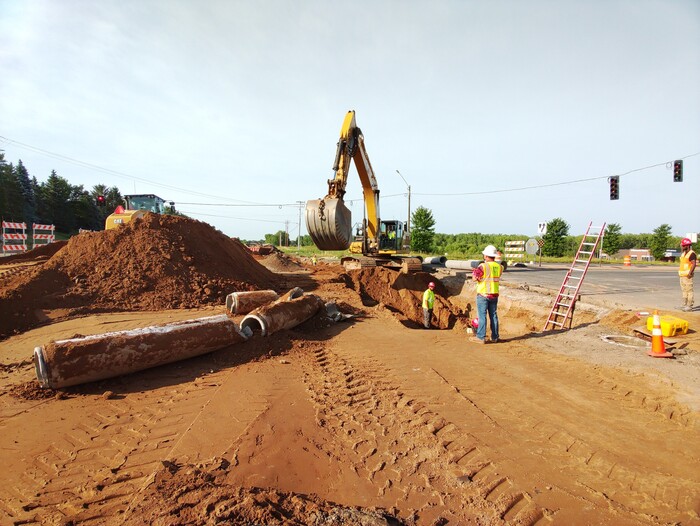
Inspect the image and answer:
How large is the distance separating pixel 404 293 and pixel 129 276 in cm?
942

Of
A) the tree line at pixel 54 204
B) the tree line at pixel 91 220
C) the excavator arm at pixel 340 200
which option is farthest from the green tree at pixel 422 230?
the tree line at pixel 54 204

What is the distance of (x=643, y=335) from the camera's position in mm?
7375

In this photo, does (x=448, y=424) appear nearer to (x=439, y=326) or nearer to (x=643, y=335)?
(x=643, y=335)

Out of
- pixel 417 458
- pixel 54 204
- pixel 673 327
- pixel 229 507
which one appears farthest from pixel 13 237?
pixel 54 204

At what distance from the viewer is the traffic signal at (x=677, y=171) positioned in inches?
835

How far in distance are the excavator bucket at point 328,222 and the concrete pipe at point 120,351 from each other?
454 cm

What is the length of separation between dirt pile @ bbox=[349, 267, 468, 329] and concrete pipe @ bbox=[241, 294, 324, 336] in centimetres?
577

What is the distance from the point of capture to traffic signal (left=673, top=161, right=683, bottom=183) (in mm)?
21203

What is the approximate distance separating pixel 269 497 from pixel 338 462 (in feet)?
2.55

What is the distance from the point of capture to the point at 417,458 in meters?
3.29

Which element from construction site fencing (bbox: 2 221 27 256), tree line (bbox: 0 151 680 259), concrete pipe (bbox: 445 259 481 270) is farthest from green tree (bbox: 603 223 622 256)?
construction site fencing (bbox: 2 221 27 256)

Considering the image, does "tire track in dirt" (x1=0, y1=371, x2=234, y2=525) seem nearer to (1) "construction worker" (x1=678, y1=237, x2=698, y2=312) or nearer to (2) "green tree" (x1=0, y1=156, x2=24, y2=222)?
(1) "construction worker" (x1=678, y1=237, x2=698, y2=312)

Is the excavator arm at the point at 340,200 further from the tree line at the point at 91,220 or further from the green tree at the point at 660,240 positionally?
the green tree at the point at 660,240

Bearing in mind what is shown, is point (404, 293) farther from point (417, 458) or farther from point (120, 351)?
point (417, 458)
